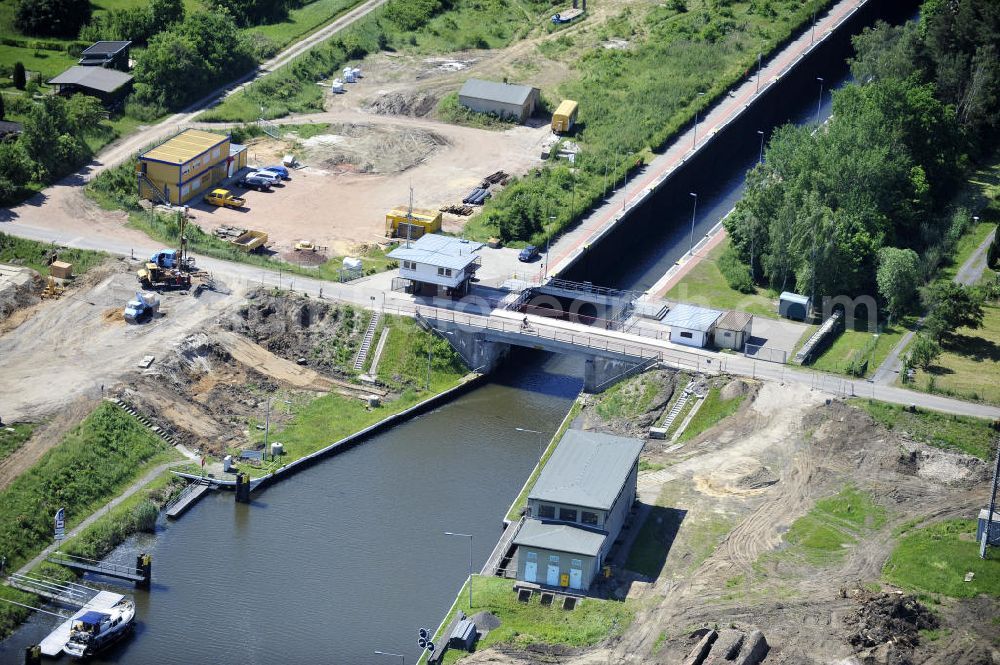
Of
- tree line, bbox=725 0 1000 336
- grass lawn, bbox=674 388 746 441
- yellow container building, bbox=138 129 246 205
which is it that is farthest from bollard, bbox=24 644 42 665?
tree line, bbox=725 0 1000 336

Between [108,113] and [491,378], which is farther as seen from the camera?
[108,113]

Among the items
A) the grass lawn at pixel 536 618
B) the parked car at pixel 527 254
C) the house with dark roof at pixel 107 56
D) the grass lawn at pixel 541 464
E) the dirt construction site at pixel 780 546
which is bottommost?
the grass lawn at pixel 541 464

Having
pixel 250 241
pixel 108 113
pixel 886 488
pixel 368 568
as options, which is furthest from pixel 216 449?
pixel 108 113

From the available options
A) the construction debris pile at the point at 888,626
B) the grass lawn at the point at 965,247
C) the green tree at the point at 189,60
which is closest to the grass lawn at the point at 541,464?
the construction debris pile at the point at 888,626

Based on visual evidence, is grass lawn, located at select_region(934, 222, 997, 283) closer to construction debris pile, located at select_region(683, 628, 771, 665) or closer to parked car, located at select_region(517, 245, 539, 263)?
parked car, located at select_region(517, 245, 539, 263)

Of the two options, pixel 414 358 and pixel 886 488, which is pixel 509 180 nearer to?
pixel 414 358

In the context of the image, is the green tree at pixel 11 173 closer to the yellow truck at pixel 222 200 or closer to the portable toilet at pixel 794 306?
the yellow truck at pixel 222 200
